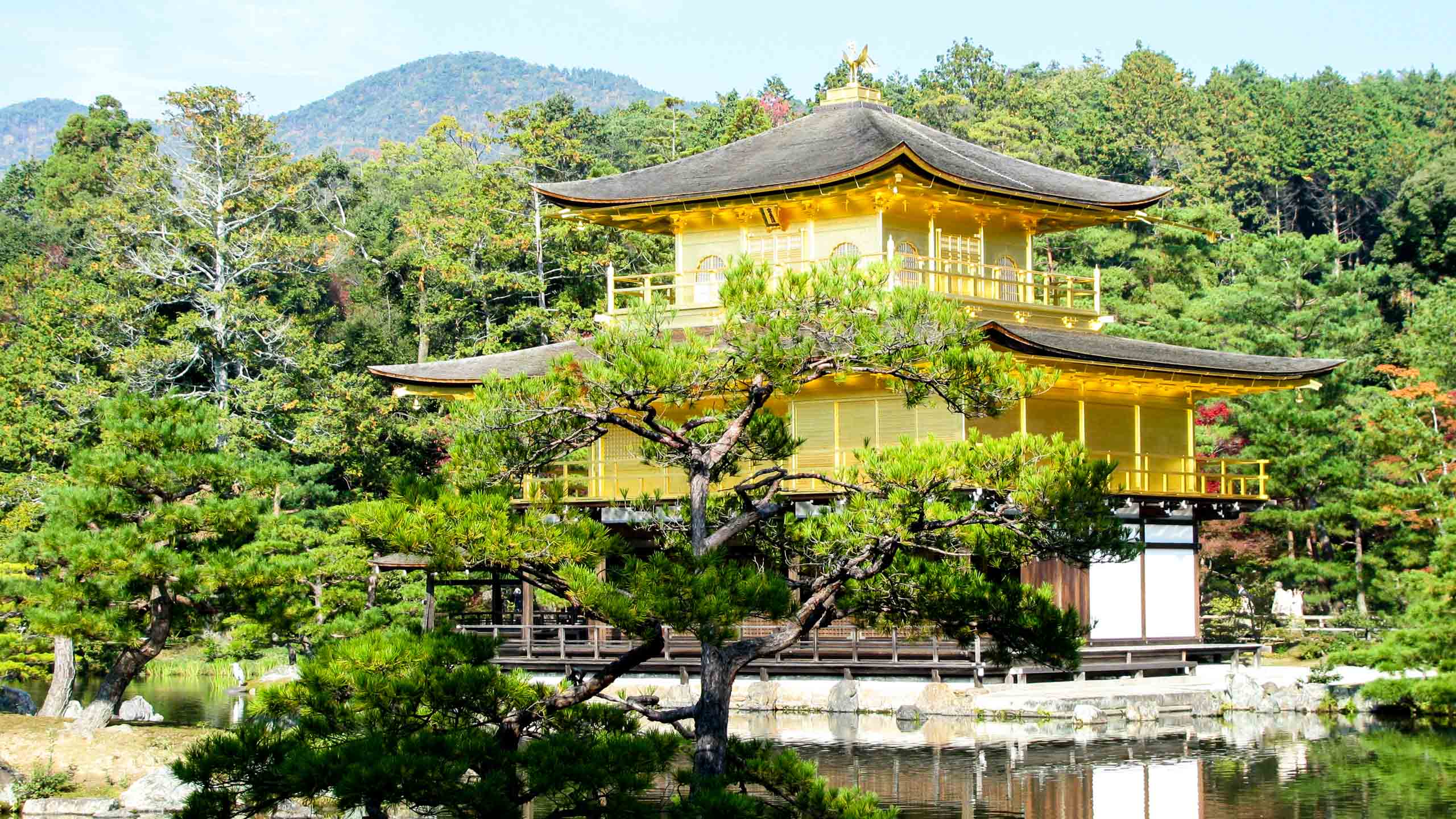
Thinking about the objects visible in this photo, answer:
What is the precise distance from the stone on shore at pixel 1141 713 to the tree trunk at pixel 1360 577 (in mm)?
10787

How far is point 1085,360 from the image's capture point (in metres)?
23.9

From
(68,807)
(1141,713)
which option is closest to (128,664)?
(68,807)

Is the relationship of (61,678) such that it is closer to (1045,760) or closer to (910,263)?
(1045,760)

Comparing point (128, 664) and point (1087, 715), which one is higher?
point (128, 664)

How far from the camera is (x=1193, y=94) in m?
67.2

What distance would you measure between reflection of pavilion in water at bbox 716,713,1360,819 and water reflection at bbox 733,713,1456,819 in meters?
0.03

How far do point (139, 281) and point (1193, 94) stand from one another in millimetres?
43757

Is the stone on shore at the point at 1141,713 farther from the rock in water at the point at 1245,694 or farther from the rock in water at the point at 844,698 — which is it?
the rock in water at the point at 844,698

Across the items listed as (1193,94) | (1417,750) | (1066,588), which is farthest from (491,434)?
(1193,94)

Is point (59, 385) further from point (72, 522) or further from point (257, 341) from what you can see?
point (72, 522)

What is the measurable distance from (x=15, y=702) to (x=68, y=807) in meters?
6.69

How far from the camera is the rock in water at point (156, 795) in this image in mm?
15258

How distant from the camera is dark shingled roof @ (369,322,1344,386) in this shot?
2411 centimetres

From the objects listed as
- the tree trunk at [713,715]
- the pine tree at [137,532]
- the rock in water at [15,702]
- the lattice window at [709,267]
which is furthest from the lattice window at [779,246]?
the tree trunk at [713,715]
